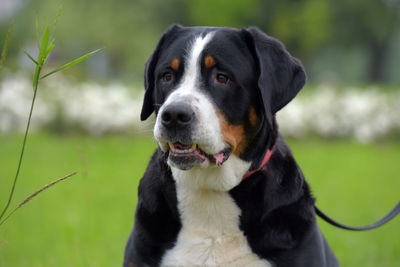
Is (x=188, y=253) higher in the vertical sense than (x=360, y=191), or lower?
higher

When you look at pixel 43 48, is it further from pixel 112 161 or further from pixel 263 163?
pixel 112 161

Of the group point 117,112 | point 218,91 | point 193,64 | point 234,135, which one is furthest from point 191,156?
point 117,112

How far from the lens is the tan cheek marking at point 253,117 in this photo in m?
2.92

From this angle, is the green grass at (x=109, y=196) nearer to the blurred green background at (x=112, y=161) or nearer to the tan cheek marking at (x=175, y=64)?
the blurred green background at (x=112, y=161)

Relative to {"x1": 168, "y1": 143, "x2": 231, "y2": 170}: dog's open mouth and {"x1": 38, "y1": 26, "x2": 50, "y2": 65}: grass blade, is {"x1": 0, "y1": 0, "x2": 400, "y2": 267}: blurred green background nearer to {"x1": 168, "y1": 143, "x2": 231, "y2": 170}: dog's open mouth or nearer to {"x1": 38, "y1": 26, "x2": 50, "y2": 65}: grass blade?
{"x1": 38, "y1": 26, "x2": 50, "y2": 65}: grass blade

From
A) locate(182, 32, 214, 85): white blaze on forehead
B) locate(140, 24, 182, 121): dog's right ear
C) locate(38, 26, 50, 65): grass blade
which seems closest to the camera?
locate(38, 26, 50, 65): grass blade

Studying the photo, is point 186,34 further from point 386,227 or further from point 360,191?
point 360,191

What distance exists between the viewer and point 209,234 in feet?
9.55

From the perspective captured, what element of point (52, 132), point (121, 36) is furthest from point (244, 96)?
point (121, 36)

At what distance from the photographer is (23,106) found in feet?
37.2

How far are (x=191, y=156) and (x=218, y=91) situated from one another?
1.12 feet

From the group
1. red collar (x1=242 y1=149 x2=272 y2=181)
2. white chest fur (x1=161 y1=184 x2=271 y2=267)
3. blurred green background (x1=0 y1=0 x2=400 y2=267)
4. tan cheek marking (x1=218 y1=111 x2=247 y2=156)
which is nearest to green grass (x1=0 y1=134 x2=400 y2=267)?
blurred green background (x1=0 y1=0 x2=400 y2=267)

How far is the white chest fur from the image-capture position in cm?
284

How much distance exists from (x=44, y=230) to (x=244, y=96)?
3702mm
